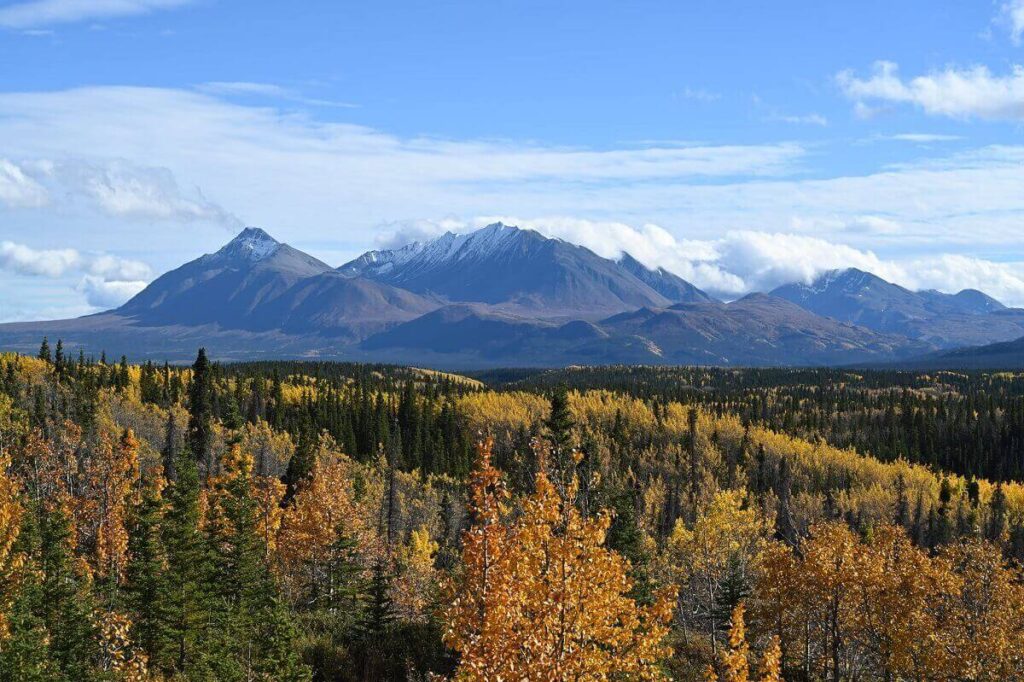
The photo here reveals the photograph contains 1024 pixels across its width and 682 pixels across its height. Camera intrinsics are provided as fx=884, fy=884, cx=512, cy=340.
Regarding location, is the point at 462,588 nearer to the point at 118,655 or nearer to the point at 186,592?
the point at 118,655

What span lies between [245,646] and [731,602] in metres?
27.6

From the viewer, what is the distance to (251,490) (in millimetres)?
71688

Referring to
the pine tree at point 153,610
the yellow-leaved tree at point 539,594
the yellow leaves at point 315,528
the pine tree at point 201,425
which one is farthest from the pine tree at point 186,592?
the pine tree at point 201,425

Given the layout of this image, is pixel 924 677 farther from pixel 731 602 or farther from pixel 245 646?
pixel 245 646

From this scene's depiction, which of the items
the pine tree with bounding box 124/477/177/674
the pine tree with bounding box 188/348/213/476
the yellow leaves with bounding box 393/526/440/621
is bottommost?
the yellow leaves with bounding box 393/526/440/621

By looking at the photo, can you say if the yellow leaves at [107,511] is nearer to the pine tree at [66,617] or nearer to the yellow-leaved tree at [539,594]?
the pine tree at [66,617]

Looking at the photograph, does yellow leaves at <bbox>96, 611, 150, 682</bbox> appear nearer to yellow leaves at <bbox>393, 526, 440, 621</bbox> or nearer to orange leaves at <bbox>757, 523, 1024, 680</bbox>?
yellow leaves at <bbox>393, 526, 440, 621</bbox>

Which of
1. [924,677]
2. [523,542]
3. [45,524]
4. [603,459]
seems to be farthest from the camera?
[603,459]

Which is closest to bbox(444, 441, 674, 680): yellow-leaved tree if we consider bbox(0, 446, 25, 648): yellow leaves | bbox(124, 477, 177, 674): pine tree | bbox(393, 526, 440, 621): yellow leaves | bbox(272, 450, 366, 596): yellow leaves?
bbox(0, 446, 25, 648): yellow leaves

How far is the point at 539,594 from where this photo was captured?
68.8ft

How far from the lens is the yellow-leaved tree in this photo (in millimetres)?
20188

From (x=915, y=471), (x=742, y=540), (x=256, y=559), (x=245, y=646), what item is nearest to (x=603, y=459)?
(x=915, y=471)

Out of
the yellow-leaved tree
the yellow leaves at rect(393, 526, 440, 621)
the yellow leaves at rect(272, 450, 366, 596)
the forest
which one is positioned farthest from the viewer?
the yellow leaves at rect(393, 526, 440, 621)

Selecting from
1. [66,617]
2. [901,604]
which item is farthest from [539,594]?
[66,617]
